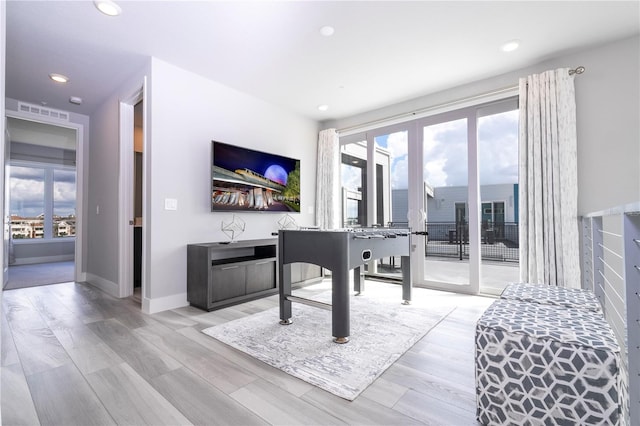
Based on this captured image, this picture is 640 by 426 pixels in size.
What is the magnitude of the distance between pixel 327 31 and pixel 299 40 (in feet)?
0.94

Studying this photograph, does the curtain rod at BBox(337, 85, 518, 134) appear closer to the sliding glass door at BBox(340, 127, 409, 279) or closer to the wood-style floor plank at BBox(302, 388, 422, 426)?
the sliding glass door at BBox(340, 127, 409, 279)

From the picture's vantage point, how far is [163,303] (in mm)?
2924

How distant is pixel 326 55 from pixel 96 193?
3.69 meters

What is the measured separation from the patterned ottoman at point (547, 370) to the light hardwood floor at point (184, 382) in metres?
0.22

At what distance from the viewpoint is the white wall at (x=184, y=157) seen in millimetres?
2910

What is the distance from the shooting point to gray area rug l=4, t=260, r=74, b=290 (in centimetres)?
414

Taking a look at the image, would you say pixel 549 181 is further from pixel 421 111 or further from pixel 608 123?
pixel 421 111

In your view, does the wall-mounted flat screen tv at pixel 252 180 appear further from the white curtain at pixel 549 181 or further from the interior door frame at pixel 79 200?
the white curtain at pixel 549 181

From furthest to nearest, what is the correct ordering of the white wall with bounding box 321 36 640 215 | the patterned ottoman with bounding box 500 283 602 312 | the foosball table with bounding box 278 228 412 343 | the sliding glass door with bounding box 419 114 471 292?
the sliding glass door with bounding box 419 114 471 292 < the white wall with bounding box 321 36 640 215 < the foosball table with bounding box 278 228 412 343 < the patterned ottoman with bounding box 500 283 602 312

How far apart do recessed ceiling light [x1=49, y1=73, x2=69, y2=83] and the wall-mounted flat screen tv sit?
5.94 feet

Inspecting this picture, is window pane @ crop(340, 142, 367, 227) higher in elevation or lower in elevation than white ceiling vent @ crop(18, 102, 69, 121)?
lower

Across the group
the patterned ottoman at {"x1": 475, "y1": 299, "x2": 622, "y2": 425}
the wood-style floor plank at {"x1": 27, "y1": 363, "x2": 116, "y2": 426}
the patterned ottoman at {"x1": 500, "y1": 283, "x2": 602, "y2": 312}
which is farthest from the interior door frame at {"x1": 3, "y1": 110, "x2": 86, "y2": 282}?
the patterned ottoman at {"x1": 500, "y1": 283, "x2": 602, "y2": 312}

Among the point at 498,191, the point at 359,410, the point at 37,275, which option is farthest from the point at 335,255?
the point at 37,275

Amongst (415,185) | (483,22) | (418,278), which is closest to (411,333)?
(418,278)
